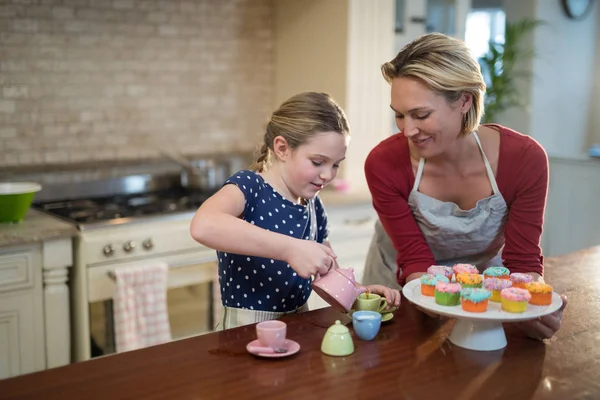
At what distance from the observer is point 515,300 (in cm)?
157

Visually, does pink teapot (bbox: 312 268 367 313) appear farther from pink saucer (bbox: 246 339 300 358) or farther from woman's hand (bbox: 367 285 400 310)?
woman's hand (bbox: 367 285 400 310)

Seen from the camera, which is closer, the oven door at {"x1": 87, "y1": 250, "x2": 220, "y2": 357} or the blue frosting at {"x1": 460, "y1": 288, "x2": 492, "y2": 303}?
the blue frosting at {"x1": 460, "y1": 288, "x2": 492, "y2": 303}

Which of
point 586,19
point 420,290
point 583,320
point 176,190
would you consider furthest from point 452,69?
point 586,19

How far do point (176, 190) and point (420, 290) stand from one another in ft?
7.30

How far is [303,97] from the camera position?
1924 millimetres

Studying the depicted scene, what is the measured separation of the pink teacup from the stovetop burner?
62.1 inches

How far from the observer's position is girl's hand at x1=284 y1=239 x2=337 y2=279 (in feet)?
5.30

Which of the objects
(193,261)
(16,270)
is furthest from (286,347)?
(193,261)

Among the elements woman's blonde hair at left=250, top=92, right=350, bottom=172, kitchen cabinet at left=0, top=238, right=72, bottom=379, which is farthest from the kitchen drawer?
woman's blonde hair at left=250, top=92, right=350, bottom=172

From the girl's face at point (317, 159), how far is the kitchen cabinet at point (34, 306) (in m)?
1.33

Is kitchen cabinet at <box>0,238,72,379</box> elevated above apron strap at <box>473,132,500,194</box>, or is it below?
below

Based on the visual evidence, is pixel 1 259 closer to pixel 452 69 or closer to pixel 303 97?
pixel 303 97

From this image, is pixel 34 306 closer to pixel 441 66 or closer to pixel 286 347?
pixel 286 347

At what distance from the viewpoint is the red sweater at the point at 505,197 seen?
2.05 metres
